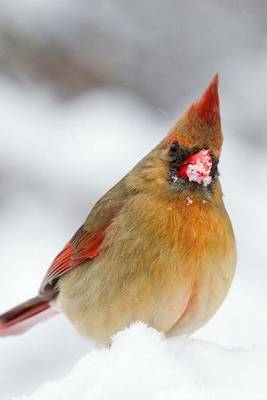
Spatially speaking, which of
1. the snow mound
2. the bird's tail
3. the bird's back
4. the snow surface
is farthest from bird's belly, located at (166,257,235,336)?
the snow mound

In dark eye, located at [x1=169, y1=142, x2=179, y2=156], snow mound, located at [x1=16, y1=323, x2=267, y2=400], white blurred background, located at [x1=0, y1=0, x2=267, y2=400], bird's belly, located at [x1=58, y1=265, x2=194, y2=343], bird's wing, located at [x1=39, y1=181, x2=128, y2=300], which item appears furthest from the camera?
white blurred background, located at [x1=0, y1=0, x2=267, y2=400]

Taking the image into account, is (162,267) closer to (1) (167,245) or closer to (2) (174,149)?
(1) (167,245)

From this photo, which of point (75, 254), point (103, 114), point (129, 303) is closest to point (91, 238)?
point (75, 254)

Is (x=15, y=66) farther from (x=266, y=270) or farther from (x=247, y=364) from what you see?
(x=247, y=364)

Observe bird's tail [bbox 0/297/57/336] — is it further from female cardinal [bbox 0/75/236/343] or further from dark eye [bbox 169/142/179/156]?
dark eye [bbox 169/142/179/156]

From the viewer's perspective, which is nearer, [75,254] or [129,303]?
→ [129,303]

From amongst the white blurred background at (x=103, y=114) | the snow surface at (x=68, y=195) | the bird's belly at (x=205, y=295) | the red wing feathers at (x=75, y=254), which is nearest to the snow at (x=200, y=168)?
the bird's belly at (x=205, y=295)
